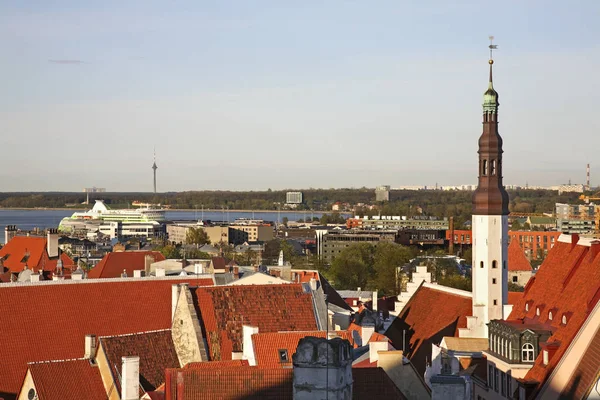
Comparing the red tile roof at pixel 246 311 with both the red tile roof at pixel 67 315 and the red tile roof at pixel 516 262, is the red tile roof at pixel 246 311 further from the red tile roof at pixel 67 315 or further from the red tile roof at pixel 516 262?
the red tile roof at pixel 516 262

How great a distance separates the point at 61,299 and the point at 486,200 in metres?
18.2

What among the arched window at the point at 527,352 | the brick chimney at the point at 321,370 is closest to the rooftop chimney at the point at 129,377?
the arched window at the point at 527,352

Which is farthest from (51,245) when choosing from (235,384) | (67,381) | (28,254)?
(235,384)

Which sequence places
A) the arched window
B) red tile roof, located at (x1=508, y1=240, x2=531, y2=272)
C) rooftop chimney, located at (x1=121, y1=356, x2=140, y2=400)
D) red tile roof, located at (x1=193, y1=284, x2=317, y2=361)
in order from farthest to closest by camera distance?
1. red tile roof, located at (x1=508, y1=240, x2=531, y2=272)
2. red tile roof, located at (x1=193, y1=284, x2=317, y2=361)
3. the arched window
4. rooftop chimney, located at (x1=121, y1=356, x2=140, y2=400)

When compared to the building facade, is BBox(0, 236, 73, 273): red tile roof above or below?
above

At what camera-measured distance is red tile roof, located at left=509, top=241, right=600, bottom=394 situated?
34.1m

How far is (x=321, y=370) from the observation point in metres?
12.7

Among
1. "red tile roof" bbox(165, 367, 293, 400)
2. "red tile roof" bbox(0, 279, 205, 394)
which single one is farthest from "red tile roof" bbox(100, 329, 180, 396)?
"red tile roof" bbox(165, 367, 293, 400)

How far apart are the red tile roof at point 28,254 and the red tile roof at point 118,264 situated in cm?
954

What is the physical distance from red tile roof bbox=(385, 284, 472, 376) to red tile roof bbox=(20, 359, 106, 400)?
14.2 m

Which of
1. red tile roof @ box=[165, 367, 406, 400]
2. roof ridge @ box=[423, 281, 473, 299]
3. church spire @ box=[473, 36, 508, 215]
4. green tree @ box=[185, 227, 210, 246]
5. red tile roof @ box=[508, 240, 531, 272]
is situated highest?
church spire @ box=[473, 36, 508, 215]

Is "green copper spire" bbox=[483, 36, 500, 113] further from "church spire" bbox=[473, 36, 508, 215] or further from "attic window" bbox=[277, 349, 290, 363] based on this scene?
"attic window" bbox=[277, 349, 290, 363]

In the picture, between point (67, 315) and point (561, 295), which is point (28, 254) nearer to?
point (67, 315)

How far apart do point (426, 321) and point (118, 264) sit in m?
35.4
